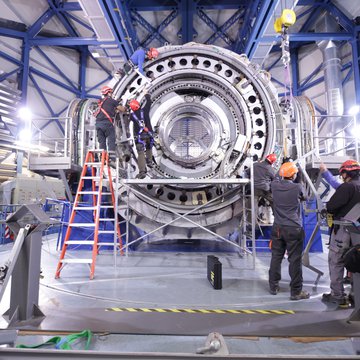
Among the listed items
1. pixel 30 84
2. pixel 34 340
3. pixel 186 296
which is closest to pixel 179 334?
pixel 186 296

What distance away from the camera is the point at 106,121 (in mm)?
4469

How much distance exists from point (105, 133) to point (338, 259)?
12.0 feet

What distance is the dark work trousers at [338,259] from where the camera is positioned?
8.18 ft

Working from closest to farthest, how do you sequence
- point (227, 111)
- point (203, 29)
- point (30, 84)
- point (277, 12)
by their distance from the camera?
point (227, 111), point (277, 12), point (203, 29), point (30, 84)

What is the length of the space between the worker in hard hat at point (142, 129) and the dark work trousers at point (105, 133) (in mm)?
376

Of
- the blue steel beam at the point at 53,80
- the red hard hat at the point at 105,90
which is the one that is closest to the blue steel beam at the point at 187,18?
the blue steel beam at the point at 53,80

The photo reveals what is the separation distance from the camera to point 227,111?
5000mm

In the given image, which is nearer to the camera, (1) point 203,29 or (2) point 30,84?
(1) point 203,29

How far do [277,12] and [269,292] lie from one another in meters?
6.47

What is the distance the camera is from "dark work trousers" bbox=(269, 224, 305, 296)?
2.70 meters

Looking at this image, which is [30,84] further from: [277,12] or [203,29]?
[277,12]

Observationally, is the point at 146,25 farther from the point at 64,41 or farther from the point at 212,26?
the point at 64,41

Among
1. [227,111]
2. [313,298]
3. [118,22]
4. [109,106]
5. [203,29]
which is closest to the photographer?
[313,298]

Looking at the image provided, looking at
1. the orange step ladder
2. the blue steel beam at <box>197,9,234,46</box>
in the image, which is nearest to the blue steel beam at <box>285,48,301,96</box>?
the blue steel beam at <box>197,9,234,46</box>
